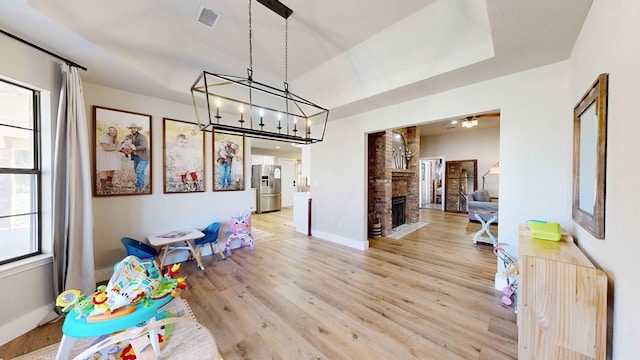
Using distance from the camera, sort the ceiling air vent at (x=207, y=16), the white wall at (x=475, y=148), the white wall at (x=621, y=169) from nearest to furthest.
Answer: the white wall at (x=621, y=169), the ceiling air vent at (x=207, y=16), the white wall at (x=475, y=148)

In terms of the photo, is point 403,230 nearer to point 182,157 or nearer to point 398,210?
point 398,210

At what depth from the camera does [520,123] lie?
2.43 m

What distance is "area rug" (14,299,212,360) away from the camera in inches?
66.7

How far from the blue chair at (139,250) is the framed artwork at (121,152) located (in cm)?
73

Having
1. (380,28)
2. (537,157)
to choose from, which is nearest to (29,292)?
(380,28)

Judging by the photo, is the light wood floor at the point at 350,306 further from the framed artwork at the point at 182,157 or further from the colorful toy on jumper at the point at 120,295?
the framed artwork at the point at 182,157

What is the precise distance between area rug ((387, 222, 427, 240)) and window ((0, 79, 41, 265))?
540 centimetres

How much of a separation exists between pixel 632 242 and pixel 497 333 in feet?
4.87

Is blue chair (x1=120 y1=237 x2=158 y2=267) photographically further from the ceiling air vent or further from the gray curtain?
the ceiling air vent

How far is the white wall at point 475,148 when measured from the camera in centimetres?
776

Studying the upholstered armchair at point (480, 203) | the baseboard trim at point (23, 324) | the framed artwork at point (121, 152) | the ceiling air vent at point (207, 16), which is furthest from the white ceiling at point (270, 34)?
the upholstered armchair at point (480, 203)

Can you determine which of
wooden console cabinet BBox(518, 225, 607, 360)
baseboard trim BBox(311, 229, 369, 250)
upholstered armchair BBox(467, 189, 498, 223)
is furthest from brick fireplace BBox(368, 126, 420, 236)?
wooden console cabinet BBox(518, 225, 607, 360)

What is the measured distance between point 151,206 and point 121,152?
876 millimetres

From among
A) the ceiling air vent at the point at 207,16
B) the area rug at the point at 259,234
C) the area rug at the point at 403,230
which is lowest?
the area rug at the point at 259,234
